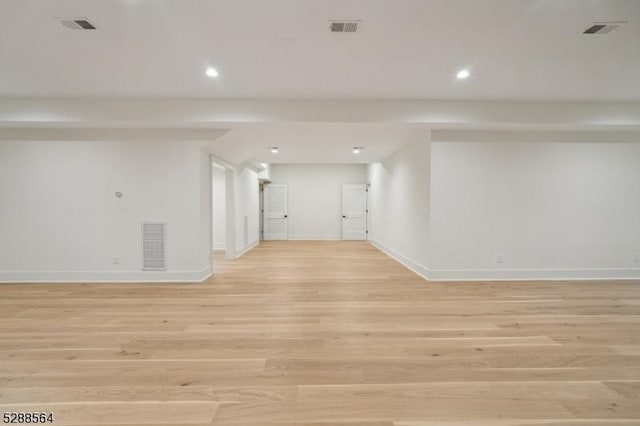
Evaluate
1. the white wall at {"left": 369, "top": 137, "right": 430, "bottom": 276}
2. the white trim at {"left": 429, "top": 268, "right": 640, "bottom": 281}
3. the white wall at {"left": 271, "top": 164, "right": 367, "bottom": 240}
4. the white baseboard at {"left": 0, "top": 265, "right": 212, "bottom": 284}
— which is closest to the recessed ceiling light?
the white wall at {"left": 369, "top": 137, "right": 430, "bottom": 276}

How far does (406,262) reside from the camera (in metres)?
6.09

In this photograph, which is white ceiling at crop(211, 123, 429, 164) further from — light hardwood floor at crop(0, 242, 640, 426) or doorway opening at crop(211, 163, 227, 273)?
light hardwood floor at crop(0, 242, 640, 426)

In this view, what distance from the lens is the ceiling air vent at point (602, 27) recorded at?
7.91ft

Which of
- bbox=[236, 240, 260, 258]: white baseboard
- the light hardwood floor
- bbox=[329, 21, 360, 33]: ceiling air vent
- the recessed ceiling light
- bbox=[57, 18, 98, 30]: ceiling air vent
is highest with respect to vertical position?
bbox=[57, 18, 98, 30]: ceiling air vent

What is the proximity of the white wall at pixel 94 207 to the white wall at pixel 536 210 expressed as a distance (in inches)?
165

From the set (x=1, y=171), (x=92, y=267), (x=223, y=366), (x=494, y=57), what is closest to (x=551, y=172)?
(x=494, y=57)

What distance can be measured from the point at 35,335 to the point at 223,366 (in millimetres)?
2097

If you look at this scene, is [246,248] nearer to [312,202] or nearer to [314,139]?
[312,202]

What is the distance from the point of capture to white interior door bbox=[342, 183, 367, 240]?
10688mm

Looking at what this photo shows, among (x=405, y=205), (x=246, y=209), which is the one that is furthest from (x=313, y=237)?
(x=405, y=205)

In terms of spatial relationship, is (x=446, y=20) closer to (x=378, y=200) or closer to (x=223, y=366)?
(x=223, y=366)

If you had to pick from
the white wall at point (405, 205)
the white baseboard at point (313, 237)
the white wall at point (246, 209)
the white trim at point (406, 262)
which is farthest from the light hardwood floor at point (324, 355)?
the white baseboard at point (313, 237)

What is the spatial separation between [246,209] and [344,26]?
6.48m

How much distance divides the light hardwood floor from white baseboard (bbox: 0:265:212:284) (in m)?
0.36
